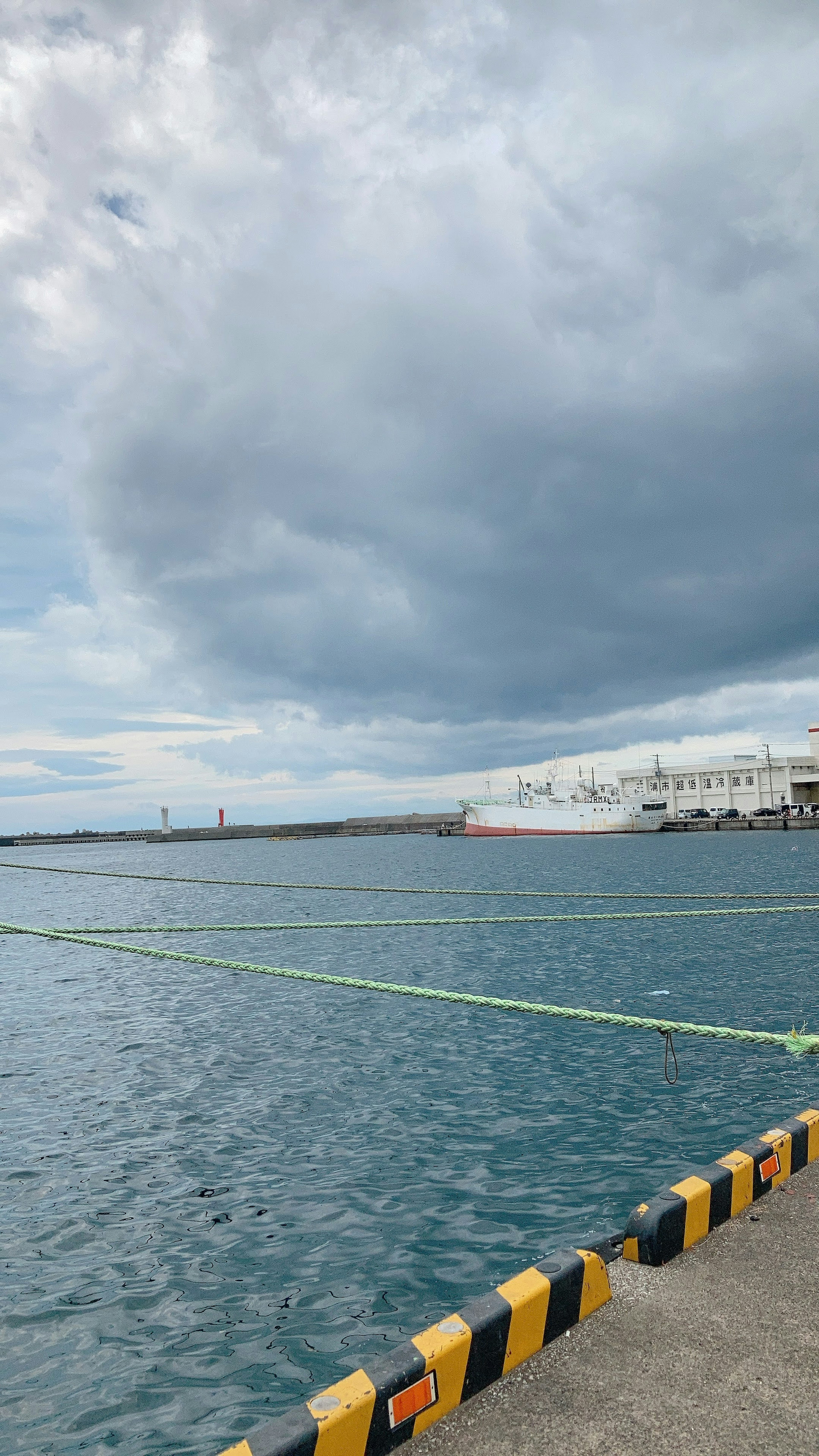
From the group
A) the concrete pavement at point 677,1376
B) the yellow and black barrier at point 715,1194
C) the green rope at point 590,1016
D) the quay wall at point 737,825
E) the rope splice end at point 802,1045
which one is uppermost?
the green rope at point 590,1016

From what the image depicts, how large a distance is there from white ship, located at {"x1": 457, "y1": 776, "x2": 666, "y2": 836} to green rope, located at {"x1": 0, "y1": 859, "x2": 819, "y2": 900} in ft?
189

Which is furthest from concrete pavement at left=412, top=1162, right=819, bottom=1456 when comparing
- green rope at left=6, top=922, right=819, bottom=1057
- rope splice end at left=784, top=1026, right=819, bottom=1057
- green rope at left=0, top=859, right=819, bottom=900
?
green rope at left=0, top=859, right=819, bottom=900

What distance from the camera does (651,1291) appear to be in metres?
3.74

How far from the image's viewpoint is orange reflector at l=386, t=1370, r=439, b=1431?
2.88m

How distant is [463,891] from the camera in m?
12.1

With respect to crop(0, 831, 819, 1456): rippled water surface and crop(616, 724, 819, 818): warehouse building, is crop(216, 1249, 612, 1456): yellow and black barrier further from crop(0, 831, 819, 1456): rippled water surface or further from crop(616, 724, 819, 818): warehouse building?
crop(616, 724, 819, 818): warehouse building

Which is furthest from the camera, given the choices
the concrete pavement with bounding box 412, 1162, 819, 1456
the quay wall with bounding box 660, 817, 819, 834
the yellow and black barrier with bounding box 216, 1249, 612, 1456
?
the quay wall with bounding box 660, 817, 819, 834

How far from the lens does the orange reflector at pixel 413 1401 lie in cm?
288

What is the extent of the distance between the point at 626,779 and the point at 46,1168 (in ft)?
427

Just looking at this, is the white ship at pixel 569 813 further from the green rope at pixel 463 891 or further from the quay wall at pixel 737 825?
the green rope at pixel 463 891

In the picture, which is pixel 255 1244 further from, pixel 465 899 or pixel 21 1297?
pixel 465 899

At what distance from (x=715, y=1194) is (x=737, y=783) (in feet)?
414

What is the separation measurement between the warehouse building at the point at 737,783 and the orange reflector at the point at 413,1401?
396 feet

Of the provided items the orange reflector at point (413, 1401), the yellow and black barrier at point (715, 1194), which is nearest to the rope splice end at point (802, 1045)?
the yellow and black barrier at point (715, 1194)
